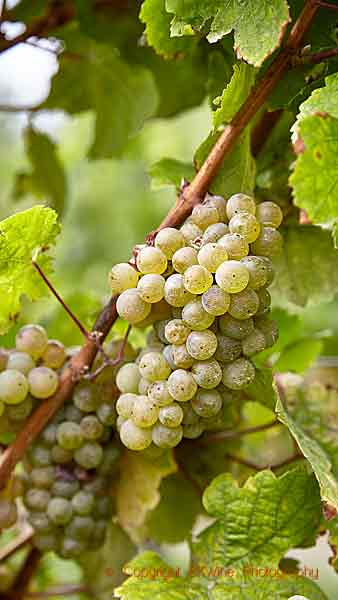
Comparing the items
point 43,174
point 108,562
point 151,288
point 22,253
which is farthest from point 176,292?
point 43,174

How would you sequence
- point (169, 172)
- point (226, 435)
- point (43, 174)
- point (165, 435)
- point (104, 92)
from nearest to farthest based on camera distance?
1. point (165, 435)
2. point (169, 172)
3. point (226, 435)
4. point (104, 92)
5. point (43, 174)

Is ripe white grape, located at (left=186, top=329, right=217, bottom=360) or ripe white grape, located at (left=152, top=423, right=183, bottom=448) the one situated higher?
ripe white grape, located at (left=186, top=329, right=217, bottom=360)

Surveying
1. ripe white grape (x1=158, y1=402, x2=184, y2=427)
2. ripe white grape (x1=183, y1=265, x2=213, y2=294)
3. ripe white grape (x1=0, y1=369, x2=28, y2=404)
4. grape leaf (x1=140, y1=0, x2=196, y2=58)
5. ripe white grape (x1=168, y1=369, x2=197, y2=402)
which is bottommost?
Result: ripe white grape (x1=158, y1=402, x2=184, y2=427)

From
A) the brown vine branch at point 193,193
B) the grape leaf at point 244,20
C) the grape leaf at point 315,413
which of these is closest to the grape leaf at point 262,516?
the grape leaf at point 315,413

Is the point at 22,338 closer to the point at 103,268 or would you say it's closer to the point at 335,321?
the point at 335,321

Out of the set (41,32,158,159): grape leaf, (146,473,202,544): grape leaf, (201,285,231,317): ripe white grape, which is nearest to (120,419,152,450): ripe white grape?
(201,285,231,317): ripe white grape

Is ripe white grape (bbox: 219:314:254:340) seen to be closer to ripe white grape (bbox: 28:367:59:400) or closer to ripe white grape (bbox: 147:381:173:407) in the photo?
ripe white grape (bbox: 147:381:173:407)

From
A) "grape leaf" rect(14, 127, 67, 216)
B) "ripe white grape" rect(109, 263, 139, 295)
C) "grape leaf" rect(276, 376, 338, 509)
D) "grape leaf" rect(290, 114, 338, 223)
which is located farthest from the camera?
"grape leaf" rect(14, 127, 67, 216)

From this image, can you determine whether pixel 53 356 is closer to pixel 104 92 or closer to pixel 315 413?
pixel 315 413
